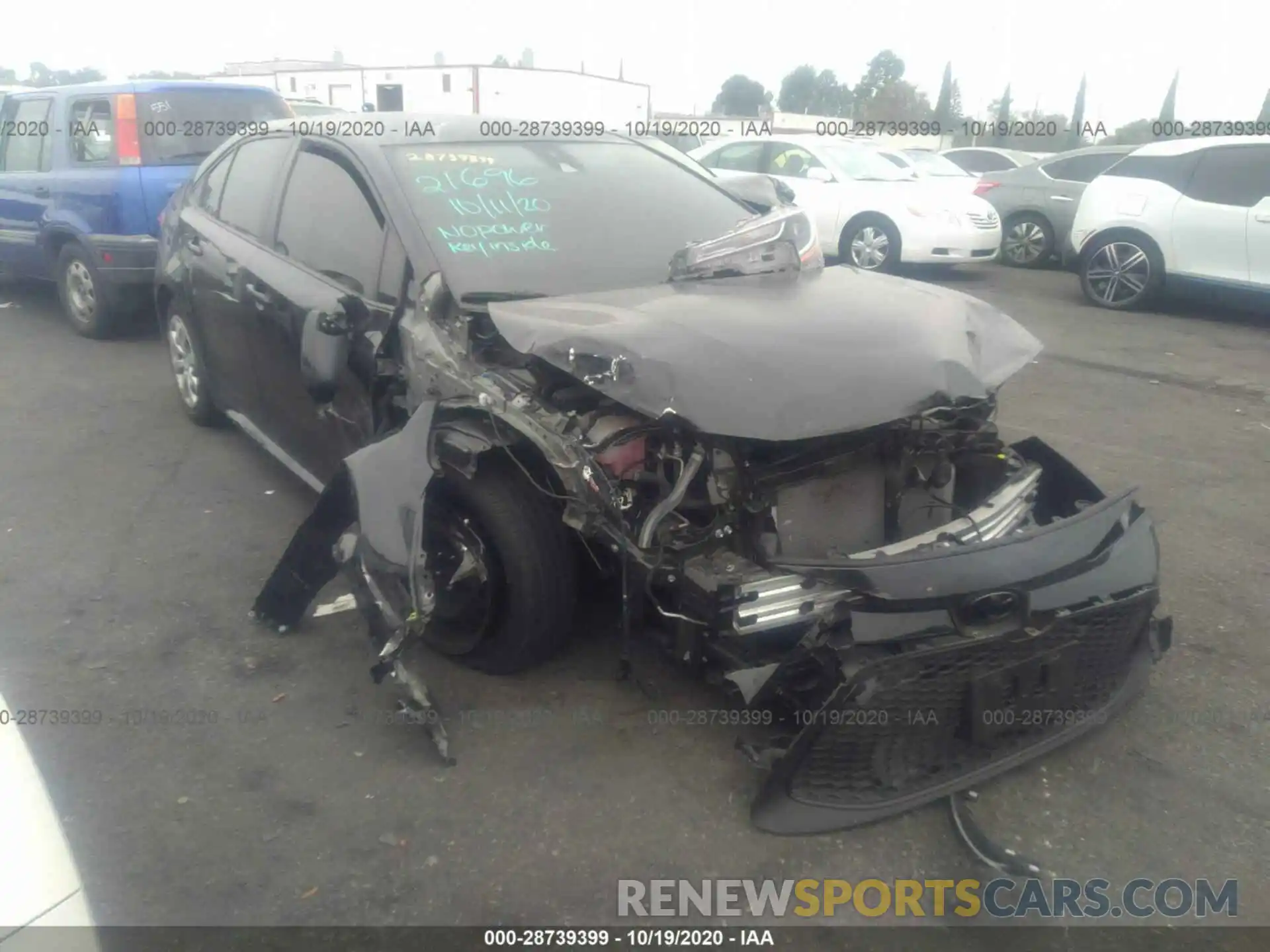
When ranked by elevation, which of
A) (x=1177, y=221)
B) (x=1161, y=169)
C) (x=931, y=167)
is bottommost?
(x=1177, y=221)

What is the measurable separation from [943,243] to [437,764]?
29.4ft

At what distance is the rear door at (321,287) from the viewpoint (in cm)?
355

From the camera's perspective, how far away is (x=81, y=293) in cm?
763

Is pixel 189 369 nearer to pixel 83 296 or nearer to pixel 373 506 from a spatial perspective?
pixel 83 296

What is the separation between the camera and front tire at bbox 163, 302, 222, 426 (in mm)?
5281

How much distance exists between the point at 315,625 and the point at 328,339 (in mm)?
1063

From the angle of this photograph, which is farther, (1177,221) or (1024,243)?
(1024,243)

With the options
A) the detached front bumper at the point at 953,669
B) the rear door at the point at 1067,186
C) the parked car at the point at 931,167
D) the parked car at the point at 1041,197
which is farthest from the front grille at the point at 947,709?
the rear door at the point at 1067,186

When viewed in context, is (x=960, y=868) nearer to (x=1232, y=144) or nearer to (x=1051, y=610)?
(x=1051, y=610)

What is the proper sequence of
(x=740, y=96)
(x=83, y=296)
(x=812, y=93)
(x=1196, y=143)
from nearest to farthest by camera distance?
(x=83, y=296), (x=1196, y=143), (x=740, y=96), (x=812, y=93)

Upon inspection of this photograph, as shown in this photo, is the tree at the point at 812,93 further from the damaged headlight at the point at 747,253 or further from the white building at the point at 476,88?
the damaged headlight at the point at 747,253

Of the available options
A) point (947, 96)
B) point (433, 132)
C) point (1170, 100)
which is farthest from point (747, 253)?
point (947, 96)

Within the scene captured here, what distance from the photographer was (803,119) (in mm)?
37969

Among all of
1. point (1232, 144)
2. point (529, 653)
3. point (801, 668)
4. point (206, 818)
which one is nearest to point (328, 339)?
point (529, 653)
